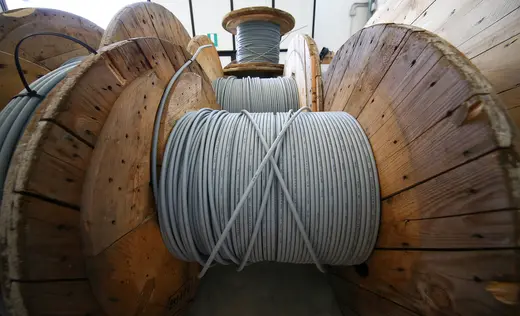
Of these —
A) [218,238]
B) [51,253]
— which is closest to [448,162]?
[218,238]

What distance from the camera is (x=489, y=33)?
1072 mm

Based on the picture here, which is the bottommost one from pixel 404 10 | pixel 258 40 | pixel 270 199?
pixel 270 199

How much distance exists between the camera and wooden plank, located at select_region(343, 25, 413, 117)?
865mm

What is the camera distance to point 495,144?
538 mm

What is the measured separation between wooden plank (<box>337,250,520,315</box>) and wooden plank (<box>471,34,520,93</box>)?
751 mm

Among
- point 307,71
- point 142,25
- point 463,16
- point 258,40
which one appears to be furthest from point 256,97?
point 463,16

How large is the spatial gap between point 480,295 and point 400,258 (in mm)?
234

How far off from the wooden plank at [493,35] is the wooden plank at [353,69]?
478 mm

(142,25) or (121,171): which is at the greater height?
(142,25)

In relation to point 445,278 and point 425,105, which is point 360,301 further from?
point 425,105

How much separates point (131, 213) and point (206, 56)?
1.73 meters

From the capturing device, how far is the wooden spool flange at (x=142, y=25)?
126 centimetres

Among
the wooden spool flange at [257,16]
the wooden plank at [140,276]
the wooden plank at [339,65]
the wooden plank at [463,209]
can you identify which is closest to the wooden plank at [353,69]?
the wooden plank at [339,65]

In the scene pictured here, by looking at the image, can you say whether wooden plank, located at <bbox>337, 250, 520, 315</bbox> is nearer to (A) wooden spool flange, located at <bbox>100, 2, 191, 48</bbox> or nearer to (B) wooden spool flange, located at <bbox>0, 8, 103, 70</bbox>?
(A) wooden spool flange, located at <bbox>100, 2, 191, 48</bbox>
